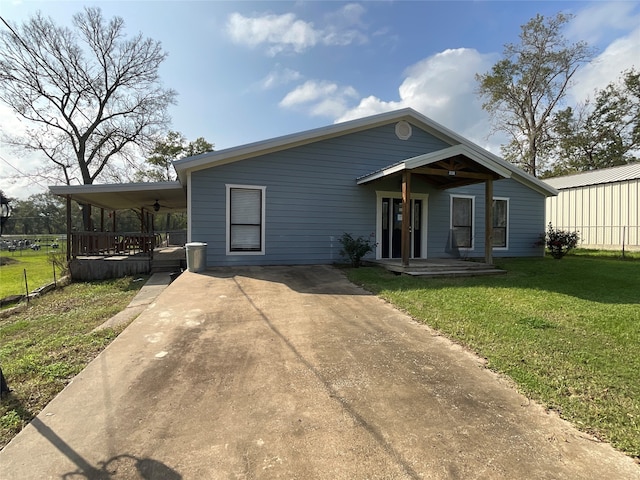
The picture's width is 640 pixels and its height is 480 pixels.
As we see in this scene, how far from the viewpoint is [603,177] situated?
61.0 ft

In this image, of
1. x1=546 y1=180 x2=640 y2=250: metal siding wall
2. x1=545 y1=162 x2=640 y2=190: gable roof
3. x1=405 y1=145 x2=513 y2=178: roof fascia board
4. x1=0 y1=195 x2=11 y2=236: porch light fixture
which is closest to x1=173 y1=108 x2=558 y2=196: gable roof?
x1=405 y1=145 x2=513 y2=178: roof fascia board

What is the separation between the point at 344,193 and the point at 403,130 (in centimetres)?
282

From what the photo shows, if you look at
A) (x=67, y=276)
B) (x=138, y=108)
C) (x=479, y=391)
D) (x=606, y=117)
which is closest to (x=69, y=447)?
(x=479, y=391)

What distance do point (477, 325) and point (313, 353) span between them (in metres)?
2.24

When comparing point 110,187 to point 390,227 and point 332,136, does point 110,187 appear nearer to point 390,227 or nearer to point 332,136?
point 332,136

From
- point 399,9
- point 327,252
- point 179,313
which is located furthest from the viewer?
point 399,9

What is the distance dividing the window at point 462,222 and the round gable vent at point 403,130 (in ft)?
8.26

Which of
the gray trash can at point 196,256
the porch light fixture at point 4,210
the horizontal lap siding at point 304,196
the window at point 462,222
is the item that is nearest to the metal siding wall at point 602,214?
the window at point 462,222

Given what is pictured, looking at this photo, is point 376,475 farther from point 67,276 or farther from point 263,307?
point 67,276

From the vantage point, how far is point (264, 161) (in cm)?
948

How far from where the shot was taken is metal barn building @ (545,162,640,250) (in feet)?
54.2

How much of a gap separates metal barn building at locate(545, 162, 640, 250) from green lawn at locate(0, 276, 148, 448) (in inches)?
762

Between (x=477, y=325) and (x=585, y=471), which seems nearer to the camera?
(x=585, y=471)

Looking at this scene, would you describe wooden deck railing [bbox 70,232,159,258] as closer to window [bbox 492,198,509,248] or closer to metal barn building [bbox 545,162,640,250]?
window [bbox 492,198,509,248]
